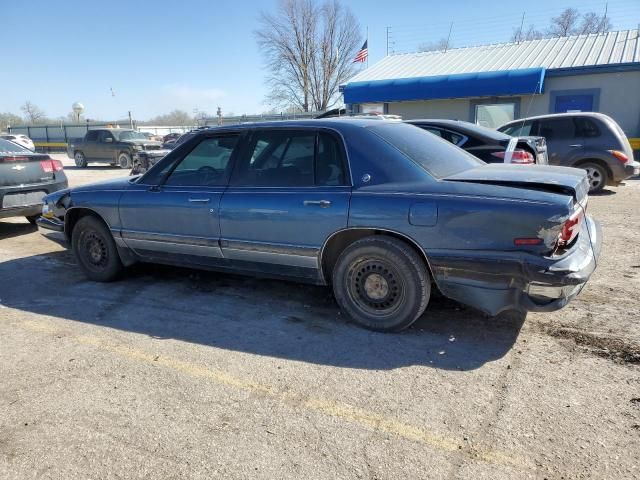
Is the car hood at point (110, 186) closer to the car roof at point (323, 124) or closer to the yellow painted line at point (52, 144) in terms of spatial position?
the car roof at point (323, 124)

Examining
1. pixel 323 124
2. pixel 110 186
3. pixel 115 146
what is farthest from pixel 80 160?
pixel 323 124

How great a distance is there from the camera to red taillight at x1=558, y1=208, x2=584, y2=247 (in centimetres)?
300

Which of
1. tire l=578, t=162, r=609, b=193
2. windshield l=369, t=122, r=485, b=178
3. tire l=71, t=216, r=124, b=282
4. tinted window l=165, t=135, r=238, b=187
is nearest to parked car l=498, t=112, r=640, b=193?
tire l=578, t=162, r=609, b=193

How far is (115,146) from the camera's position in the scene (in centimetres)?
2056

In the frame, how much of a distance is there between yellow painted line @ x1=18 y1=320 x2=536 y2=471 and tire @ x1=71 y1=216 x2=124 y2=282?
4.26ft

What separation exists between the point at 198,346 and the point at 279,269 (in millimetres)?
905

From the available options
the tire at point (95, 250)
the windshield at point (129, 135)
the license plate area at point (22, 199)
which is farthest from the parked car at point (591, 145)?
the windshield at point (129, 135)

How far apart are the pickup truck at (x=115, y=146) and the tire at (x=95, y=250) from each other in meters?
15.7

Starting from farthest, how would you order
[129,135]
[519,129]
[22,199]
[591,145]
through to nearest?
1. [129,135]
2. [519,129]
3. [591,145]
4. [22,199]

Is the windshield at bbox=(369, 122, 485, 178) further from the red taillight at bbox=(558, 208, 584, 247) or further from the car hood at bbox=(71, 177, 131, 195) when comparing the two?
the car hood at bbox=(71, 177, 131, 195)

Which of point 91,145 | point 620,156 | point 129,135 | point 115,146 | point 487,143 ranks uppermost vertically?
Answer: point 129,135

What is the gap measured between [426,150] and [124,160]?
19.3 metres

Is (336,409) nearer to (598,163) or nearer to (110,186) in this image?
(110,186)

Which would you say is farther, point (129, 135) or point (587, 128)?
point (129, 135)
